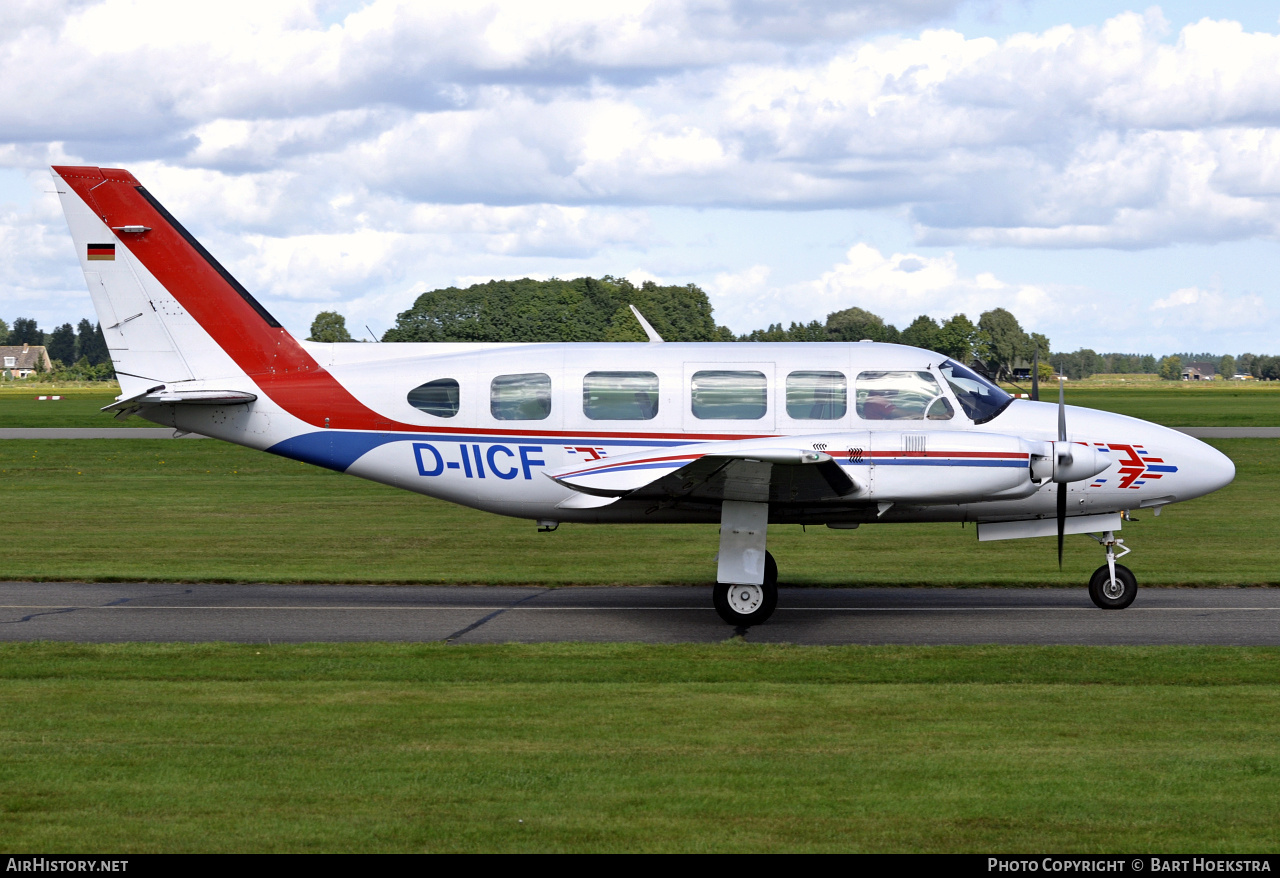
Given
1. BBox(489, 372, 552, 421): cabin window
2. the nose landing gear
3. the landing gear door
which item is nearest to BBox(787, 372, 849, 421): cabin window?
the landing gear door

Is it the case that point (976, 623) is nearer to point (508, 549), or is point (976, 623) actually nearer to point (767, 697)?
point (767, 697)

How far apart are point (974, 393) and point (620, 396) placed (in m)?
4.35

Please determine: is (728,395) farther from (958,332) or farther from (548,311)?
(958,332)

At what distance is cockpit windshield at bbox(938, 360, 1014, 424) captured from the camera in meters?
15.0

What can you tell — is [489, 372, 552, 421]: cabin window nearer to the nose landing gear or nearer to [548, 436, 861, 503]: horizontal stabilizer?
[548, 436, 861, 503]: horizontal stabilizer

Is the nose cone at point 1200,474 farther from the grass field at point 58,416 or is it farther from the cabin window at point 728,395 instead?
the grass field at point 58,416

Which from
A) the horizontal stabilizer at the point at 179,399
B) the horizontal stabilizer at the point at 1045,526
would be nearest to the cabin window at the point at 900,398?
the horizontal stabilizer at the point at 1045,526

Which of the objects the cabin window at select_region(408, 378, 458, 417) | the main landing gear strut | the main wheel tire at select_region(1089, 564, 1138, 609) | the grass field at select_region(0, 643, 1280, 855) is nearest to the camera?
the grass field at select_region(0, 643, 1280, 855)

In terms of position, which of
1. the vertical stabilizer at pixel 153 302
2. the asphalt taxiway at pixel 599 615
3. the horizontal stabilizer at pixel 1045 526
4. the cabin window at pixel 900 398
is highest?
the vertical stabilizer at pixel 153 302

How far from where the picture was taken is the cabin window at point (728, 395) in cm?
1512

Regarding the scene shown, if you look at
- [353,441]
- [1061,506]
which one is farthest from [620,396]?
[1061,506]

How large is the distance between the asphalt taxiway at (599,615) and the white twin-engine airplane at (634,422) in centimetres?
82

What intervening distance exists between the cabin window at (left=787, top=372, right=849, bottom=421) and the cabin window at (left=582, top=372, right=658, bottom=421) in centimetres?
169

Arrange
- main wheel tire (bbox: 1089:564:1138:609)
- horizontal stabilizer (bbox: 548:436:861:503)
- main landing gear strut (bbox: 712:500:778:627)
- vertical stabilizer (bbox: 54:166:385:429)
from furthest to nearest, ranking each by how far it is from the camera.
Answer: vertical stabilizer (bbox: 54:166:385:429)
main wheel tire (bbox: 1089:564:1138:609)
main landing gear strut (bbox: 712:500:778:627)
horizontal stabilizer (bbox: 548:436:861:503)
